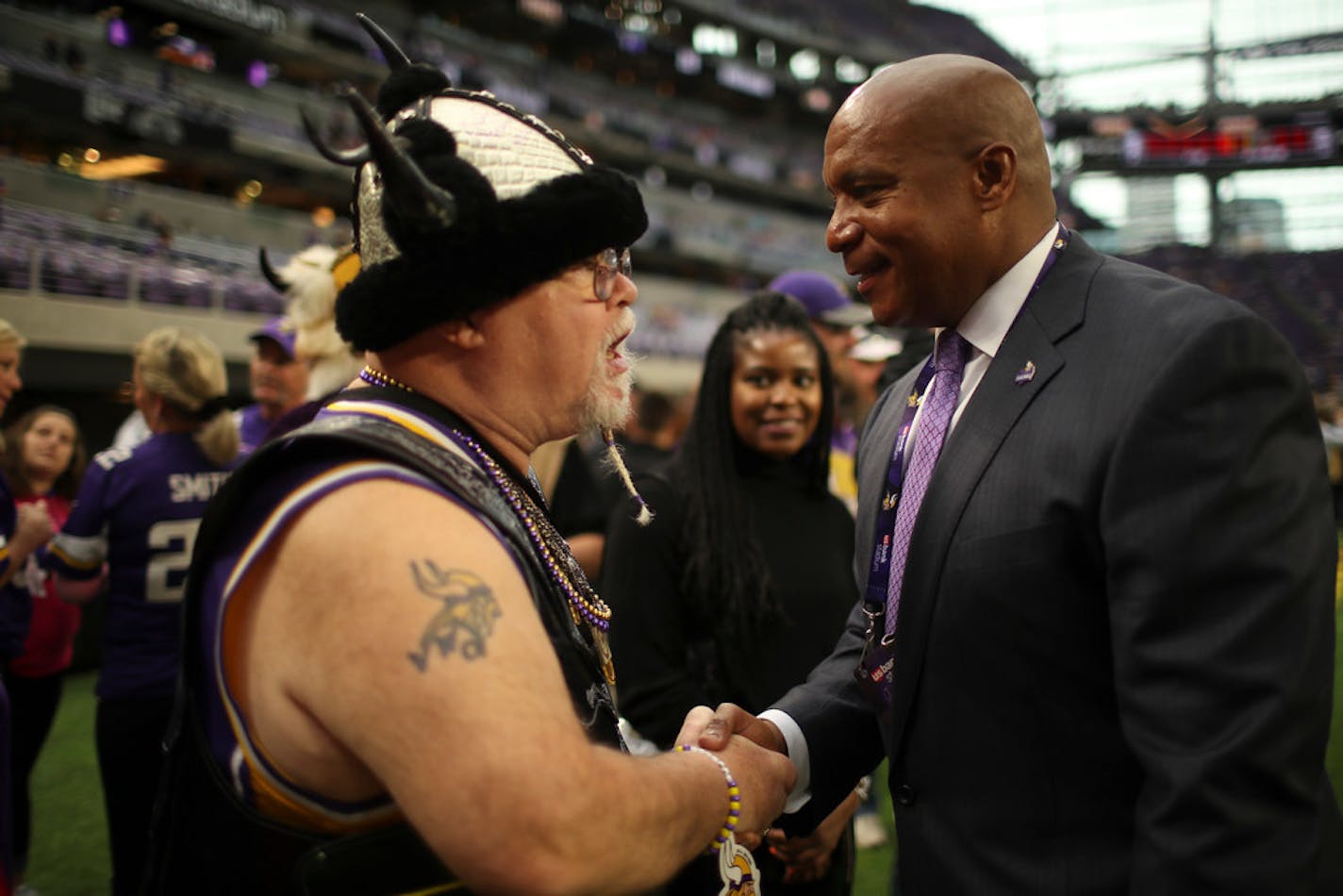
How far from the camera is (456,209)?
Result: 1.23 meters

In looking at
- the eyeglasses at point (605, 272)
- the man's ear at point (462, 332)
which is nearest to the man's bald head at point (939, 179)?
the eyeglasses at point (605, 272)

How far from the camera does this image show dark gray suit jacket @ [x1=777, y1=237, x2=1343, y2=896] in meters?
1.17

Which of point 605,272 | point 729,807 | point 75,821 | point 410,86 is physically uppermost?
point 410,86

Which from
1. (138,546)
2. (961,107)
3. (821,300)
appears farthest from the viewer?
(821,300)

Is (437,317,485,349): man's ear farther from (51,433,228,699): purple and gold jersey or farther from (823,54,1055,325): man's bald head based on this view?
(51,433,228,699): purple and gold jersey

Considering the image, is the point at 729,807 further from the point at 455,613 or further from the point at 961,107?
the point at 961,107

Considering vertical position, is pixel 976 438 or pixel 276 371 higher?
pixel 976 438

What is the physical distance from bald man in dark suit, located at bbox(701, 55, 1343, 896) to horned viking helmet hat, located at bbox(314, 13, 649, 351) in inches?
19.8

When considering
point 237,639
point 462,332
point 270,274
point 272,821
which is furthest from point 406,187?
point 270,274

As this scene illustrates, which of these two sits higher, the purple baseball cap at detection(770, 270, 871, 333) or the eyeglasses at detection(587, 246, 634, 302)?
the eyeglasses at detection(587, 246, 634, 302)

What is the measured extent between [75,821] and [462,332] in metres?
5.08

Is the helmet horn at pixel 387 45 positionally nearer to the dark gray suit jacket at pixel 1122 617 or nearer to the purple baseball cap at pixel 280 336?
the dark gray suit jacket at pixel 1122 617

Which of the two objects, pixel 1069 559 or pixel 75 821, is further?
pixel 75 821

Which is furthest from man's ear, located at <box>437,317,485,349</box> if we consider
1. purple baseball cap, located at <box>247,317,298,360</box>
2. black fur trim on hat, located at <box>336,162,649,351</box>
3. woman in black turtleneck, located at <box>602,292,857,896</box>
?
purple baseball cap, located at <box>247,317,298,360</box>
